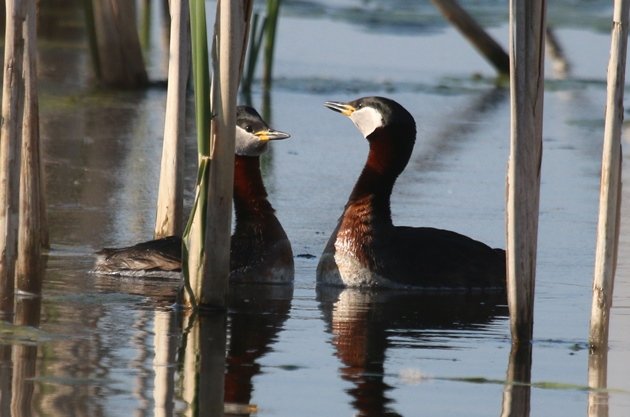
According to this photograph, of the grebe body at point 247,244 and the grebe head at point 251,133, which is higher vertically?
the grebe head at point 251,133

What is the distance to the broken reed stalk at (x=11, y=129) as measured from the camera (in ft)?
23.1

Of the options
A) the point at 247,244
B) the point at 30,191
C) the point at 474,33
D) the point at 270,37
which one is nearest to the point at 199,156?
the point at 30,191

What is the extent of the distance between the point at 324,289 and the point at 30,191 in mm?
1983

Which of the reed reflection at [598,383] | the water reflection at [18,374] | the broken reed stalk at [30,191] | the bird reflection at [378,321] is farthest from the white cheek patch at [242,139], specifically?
the reed reflection at [598,383]

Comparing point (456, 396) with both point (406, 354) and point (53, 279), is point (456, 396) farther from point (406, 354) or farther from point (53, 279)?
point (53, 279)

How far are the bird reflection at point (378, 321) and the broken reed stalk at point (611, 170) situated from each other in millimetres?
987

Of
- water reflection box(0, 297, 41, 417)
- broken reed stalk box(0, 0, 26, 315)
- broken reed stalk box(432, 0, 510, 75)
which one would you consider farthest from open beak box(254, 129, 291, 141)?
broken reed stalk box(432, 0, 510, 75)

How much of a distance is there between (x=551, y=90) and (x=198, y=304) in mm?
10865

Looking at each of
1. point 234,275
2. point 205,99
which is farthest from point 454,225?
point 205,99

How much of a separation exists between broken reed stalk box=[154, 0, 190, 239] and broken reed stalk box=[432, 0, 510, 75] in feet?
28.5

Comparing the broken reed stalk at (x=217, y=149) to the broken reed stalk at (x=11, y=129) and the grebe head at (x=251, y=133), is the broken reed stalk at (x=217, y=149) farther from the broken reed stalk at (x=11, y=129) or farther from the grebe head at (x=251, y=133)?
the grebe head at (x=251, y=133)

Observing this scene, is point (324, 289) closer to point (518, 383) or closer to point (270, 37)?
point (518, 383)

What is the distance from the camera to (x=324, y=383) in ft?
21.9

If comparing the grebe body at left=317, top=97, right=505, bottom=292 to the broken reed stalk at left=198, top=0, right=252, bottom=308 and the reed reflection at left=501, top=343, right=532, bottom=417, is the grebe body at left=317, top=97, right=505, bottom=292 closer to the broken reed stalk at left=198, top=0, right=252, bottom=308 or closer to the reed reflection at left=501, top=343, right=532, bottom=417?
the broken reed stalk at left=198, top=0, right=252, bottom=308
